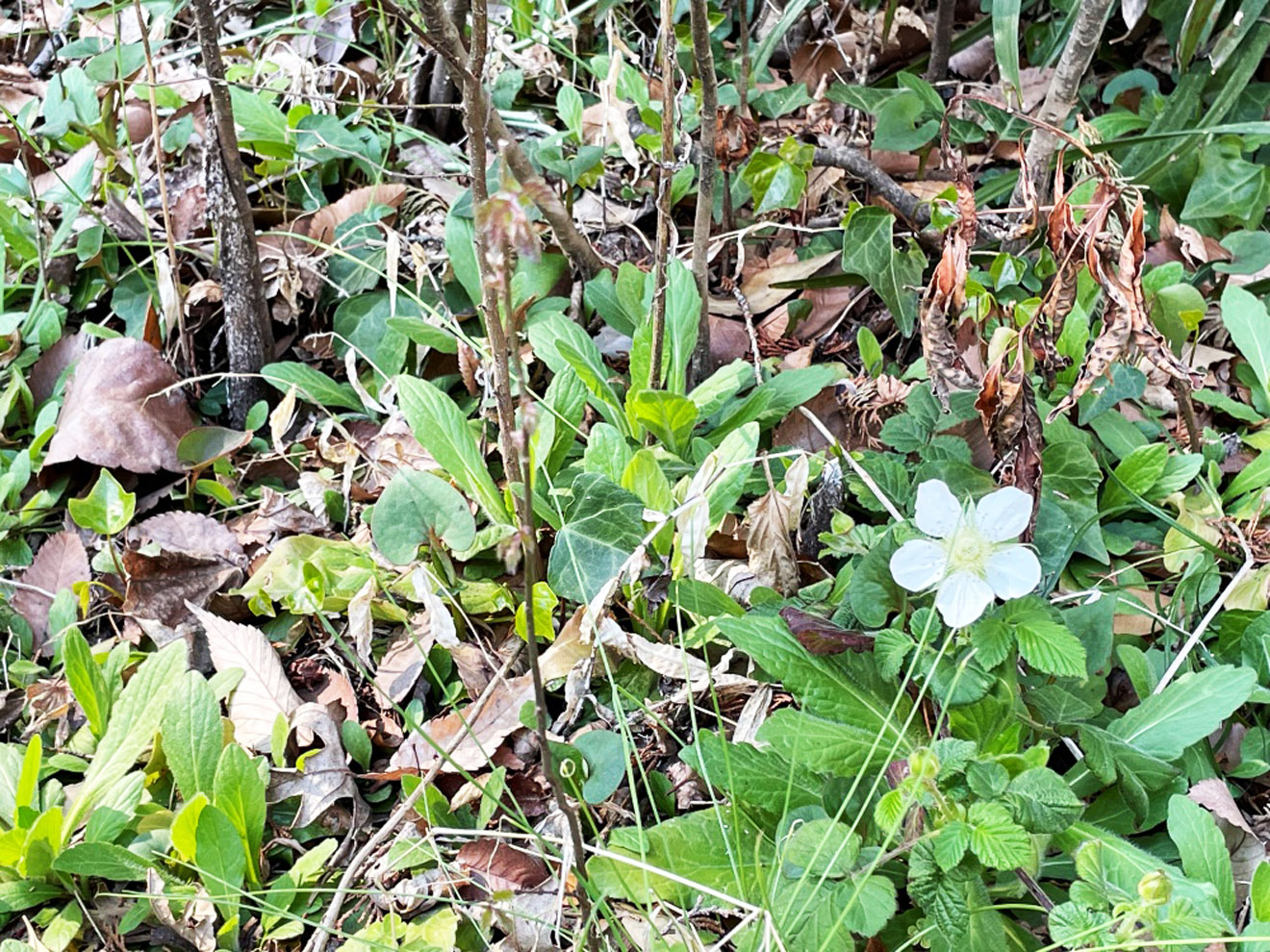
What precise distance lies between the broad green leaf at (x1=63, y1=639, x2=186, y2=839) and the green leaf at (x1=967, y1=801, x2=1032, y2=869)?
3.61 ft

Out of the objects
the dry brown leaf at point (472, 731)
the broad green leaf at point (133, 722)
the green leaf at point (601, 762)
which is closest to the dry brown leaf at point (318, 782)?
the dry brown leaf at point (472, 731)

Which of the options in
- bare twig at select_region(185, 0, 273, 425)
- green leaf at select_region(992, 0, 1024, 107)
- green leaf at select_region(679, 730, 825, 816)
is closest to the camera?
green leaf at select_region(679, 730, 825, 816)

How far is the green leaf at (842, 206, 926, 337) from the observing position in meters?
2.03

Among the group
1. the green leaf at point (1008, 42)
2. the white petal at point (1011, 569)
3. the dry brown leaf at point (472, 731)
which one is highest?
the green leaf at point (1008, 42)

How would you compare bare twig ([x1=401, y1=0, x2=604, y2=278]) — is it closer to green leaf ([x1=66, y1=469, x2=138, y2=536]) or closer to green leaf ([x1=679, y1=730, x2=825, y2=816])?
green leaf ([x1=679, y1=730, x2=825, y2=816])

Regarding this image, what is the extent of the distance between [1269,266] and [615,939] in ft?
5.59

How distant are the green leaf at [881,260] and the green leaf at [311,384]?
0.93 m

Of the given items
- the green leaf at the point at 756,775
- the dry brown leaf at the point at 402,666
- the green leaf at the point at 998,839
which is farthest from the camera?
the dry brown leaf at the point at 402,666

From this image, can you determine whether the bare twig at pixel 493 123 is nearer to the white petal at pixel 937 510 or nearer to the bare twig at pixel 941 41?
the white petal at pixel 937 510

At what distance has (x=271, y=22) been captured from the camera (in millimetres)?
2795

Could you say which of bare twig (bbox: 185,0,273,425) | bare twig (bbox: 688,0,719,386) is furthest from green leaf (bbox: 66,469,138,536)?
bare twig (bbox: 688,0,719,386)

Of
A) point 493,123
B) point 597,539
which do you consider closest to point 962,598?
point 597,539

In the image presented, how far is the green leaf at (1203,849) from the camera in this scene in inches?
51.3

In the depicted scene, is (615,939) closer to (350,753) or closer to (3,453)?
(350,753)
